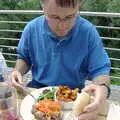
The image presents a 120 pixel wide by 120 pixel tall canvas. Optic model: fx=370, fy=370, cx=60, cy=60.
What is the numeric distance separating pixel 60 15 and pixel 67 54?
0.74 feet

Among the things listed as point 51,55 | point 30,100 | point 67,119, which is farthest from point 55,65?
point 67,119

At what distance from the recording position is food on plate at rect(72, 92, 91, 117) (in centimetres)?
119

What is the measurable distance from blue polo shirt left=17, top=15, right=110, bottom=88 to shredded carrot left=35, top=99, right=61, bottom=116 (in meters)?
0.33

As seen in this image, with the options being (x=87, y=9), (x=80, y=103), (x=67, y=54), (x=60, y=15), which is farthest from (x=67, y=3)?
(x=87, y=9)

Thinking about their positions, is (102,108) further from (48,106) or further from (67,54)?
(67,54)

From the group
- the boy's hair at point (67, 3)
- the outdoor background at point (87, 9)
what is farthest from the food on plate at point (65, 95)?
the outdoor background at point (87, 9)

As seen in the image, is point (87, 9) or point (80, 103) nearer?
point (80, 103)

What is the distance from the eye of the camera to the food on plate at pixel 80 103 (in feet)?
3.91

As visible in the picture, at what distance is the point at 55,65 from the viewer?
1576 millimetres

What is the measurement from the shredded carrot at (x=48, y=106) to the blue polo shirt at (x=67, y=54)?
1.10 ft

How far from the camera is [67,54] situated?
157 cm

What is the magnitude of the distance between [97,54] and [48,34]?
23 cm

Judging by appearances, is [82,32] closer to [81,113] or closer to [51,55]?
[51,55]

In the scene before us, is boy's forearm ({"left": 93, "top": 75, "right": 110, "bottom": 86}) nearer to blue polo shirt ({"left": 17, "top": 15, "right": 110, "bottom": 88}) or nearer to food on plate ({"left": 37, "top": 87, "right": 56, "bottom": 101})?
blue polo shirt ({"left": 17, "top": 15, "right": 110, "bottom": 88})
